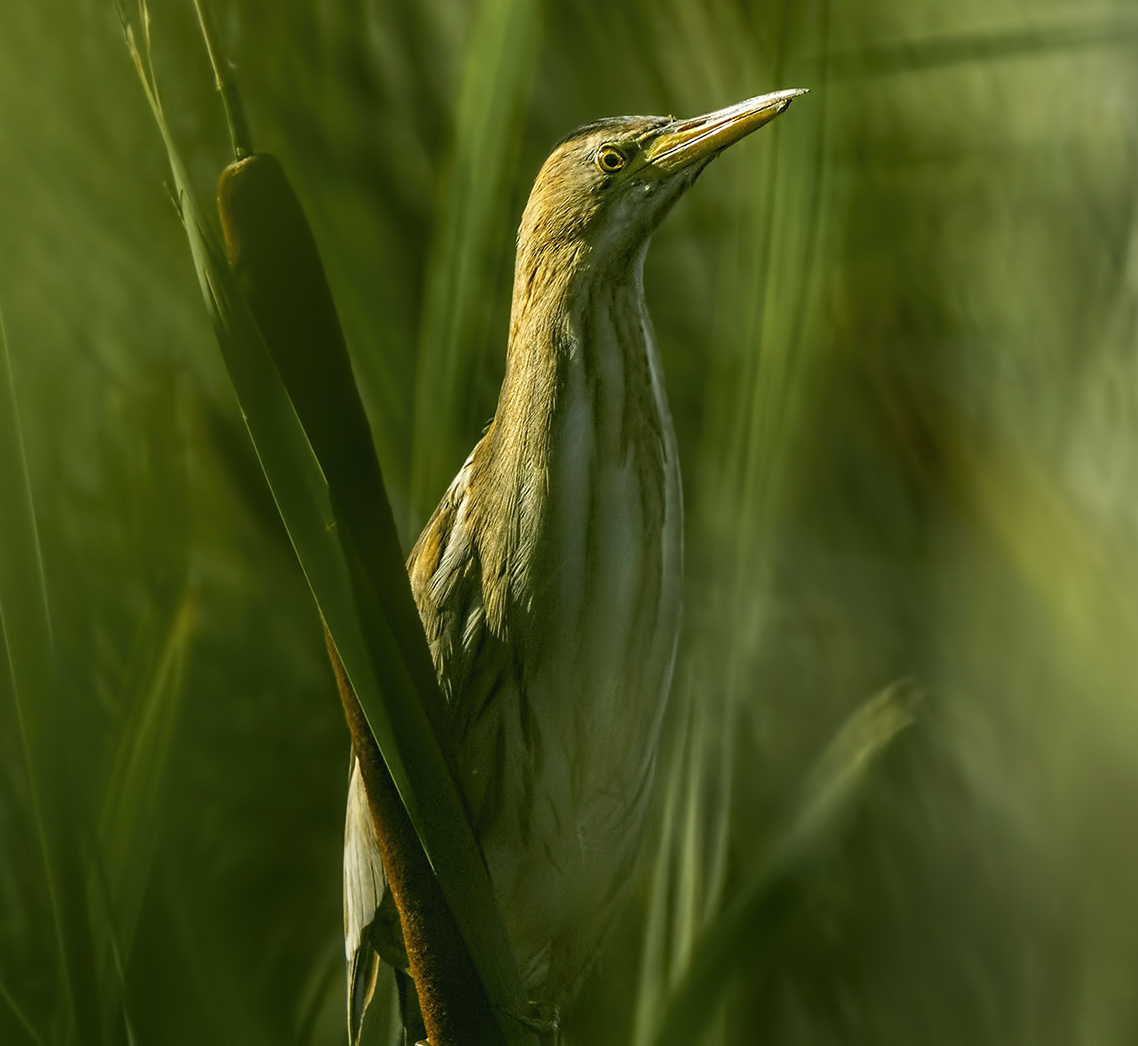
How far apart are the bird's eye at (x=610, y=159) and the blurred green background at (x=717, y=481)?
50 millimetres

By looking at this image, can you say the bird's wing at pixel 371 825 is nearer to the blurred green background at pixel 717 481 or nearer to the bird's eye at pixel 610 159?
the blurred green background at pixel 717 481

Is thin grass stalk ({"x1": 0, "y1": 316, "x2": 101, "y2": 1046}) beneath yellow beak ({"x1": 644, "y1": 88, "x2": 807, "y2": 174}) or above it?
beneath

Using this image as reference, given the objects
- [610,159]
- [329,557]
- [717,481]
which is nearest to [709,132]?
[610,159]

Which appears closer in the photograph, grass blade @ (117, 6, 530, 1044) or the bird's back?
grass blade @ (117, 6, 530, 1044)

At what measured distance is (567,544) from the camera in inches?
19.9

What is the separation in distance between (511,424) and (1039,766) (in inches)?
11.6

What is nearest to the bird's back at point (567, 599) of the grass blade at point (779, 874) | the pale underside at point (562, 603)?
the pale underside at point (562, 603)

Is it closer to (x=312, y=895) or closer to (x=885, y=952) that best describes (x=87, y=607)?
(x=312, y=895)

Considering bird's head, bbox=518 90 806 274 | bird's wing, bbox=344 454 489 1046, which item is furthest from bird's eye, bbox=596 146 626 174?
bird's wing, bbox=344 454 489 1046

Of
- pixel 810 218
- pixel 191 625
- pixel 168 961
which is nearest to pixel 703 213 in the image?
pixel 810 218

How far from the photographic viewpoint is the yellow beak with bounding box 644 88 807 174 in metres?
0.42

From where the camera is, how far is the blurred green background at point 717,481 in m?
0.54

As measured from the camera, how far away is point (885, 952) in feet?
2.24

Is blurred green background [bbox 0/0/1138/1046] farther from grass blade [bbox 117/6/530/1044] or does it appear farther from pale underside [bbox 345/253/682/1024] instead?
grass blade [bbox 117/6/530/1044]
